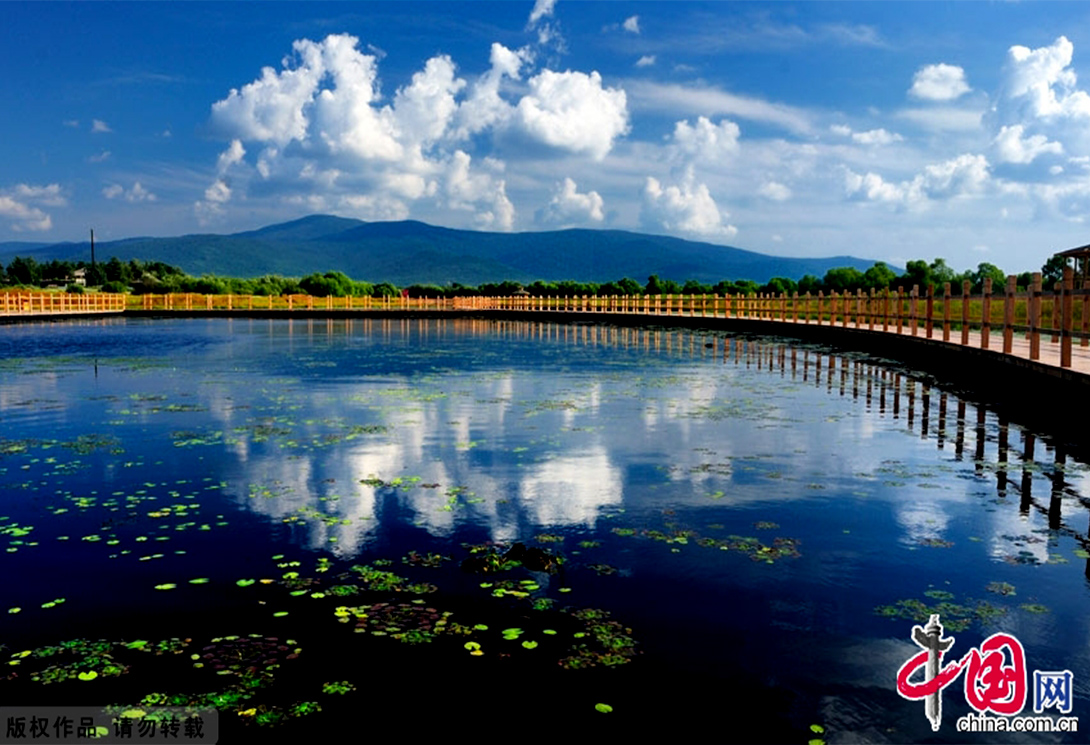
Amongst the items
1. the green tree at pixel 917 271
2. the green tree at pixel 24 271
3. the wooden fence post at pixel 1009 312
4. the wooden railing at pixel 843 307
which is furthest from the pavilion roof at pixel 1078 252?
the green tree at pixel 24 271

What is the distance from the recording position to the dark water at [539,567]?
5.11m

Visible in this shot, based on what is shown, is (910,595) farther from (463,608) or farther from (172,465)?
(172,465)

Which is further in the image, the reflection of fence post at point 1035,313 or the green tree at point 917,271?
→ the green tree at point 917,271

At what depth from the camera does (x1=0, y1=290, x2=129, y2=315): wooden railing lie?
237 ft

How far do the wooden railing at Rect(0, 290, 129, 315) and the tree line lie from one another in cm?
4569

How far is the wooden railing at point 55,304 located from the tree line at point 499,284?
4569 centimetres

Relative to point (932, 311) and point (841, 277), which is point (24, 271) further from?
point (932, 311)

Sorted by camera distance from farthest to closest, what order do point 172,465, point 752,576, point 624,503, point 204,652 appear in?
point 172,465 → point 624,503 → point 752,576 → point 204,652

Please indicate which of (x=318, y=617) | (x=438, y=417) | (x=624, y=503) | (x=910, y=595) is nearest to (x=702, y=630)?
(x=910, y=595)

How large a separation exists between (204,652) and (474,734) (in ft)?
6.28

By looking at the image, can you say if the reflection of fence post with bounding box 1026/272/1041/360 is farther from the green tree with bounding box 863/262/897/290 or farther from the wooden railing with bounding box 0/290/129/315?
the green tree with bounding box 863/262/897/290

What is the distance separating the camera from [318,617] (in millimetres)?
6227

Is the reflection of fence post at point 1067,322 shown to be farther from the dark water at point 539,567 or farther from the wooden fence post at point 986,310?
the wooden fence post at point 986,310

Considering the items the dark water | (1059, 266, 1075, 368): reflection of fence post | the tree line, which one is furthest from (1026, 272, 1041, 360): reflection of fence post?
the tree line
